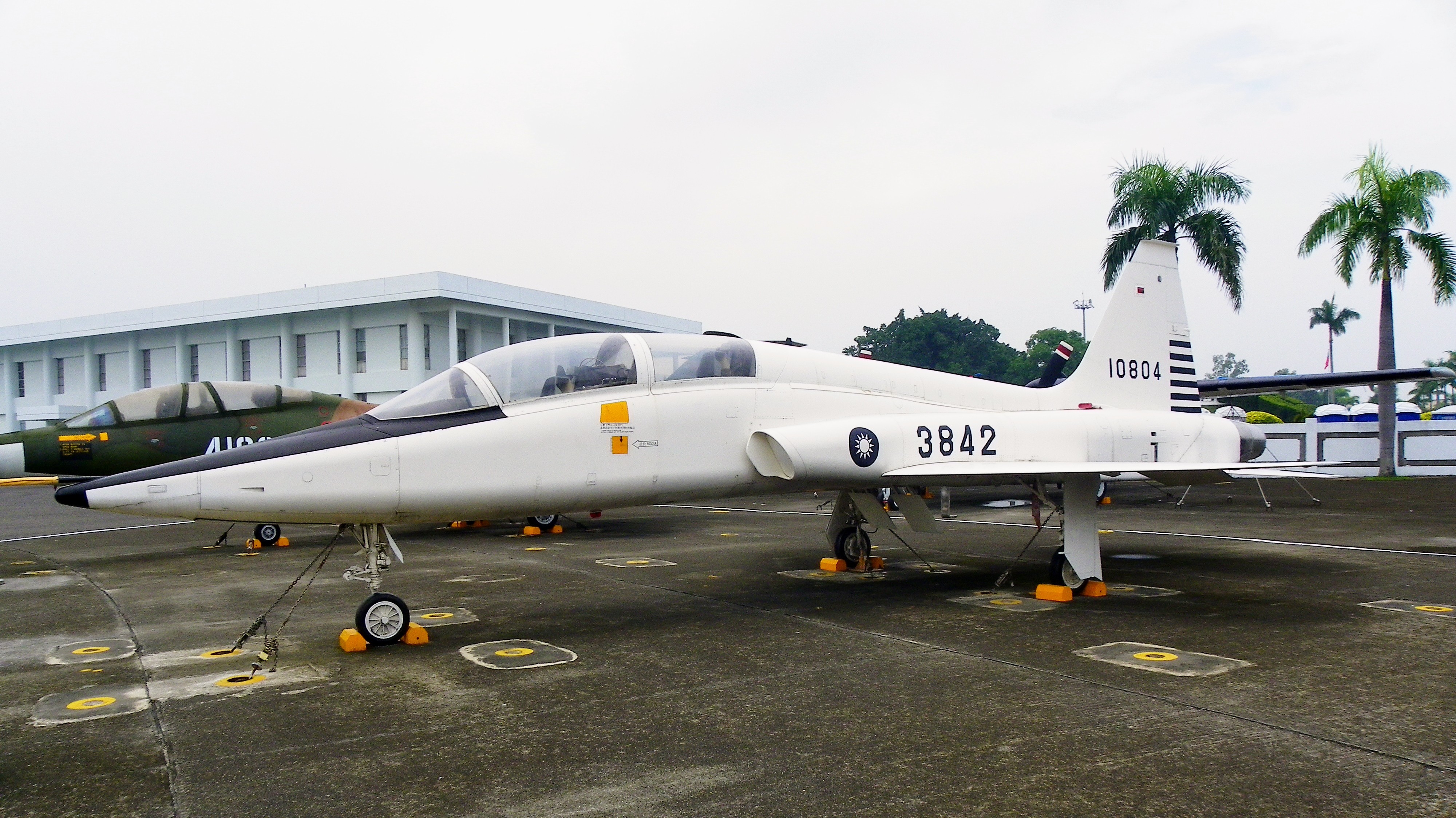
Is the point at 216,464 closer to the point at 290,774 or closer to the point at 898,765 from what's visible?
the point at 290,774

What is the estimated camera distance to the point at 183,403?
513 inches

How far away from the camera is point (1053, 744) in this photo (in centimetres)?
413

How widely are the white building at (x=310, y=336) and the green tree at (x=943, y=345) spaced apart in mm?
22469

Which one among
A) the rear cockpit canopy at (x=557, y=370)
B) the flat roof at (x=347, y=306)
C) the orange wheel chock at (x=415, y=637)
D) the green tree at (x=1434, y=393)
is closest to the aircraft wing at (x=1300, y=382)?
the rear cockpit canopy at (x=557, y=370)

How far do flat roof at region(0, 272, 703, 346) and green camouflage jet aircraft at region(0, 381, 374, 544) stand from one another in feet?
71.5

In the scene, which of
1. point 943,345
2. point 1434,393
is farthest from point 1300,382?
point 1434,393

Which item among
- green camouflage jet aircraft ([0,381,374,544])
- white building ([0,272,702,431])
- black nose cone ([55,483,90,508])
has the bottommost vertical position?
black nose cone ([55,483,90,508])

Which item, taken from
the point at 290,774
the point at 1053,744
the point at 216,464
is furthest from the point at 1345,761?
the point at 216,464

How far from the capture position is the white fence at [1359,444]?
104ft

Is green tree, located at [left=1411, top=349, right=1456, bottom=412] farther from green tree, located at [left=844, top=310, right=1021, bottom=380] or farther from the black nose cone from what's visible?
the black nose cone

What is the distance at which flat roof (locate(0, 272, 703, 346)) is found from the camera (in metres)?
35.7

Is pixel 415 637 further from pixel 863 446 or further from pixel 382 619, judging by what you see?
pixel 863 446

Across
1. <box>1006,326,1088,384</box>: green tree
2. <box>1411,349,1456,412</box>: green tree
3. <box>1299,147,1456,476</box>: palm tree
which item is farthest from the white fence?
<box>1411,349,1456,412</box>: green tree

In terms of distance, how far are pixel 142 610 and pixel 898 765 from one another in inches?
298
